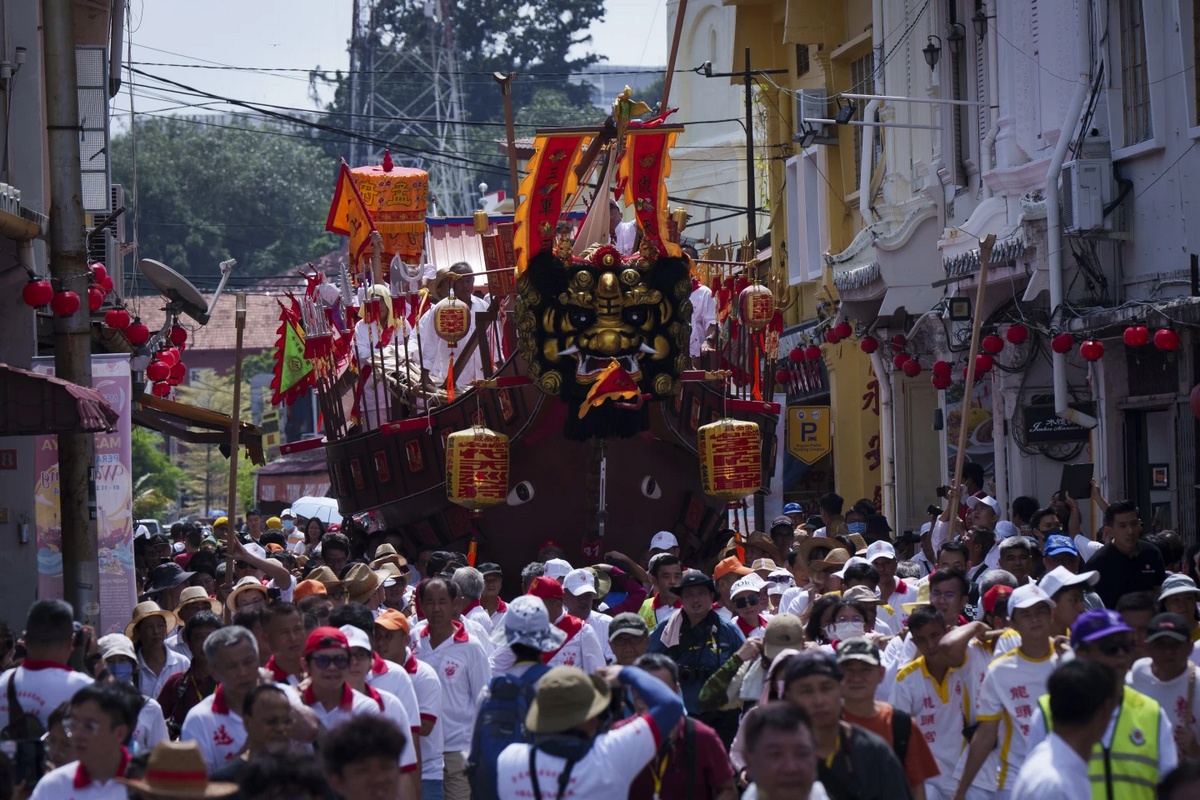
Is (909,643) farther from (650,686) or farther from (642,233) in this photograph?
(642,233)

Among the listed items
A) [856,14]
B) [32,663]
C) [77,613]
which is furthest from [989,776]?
[856,14]

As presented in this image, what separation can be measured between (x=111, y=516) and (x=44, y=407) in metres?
1.72

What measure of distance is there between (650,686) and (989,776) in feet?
6.99

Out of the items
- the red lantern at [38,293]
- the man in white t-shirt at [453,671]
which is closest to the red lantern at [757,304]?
the red lantern at [38,293]

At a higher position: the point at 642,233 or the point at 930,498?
A: the point at 642,233

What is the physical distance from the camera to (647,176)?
17391 millimetres

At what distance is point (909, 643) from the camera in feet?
26.5

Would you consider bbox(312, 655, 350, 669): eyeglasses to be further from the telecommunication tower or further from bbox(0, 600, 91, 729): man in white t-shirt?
the telecommunication tower

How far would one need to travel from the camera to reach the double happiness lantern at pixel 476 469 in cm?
1711

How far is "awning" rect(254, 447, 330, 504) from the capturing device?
148ft

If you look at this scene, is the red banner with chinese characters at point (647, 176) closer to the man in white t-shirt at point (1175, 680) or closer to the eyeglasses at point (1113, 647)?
the man in white t-shirt at point (1175, 680)

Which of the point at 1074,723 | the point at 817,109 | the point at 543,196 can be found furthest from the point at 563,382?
the point at 1074,723

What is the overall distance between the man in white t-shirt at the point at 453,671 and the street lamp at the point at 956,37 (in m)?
12.9

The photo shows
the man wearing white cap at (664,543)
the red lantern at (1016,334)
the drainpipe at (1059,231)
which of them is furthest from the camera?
the red lantern at (1016,334)
